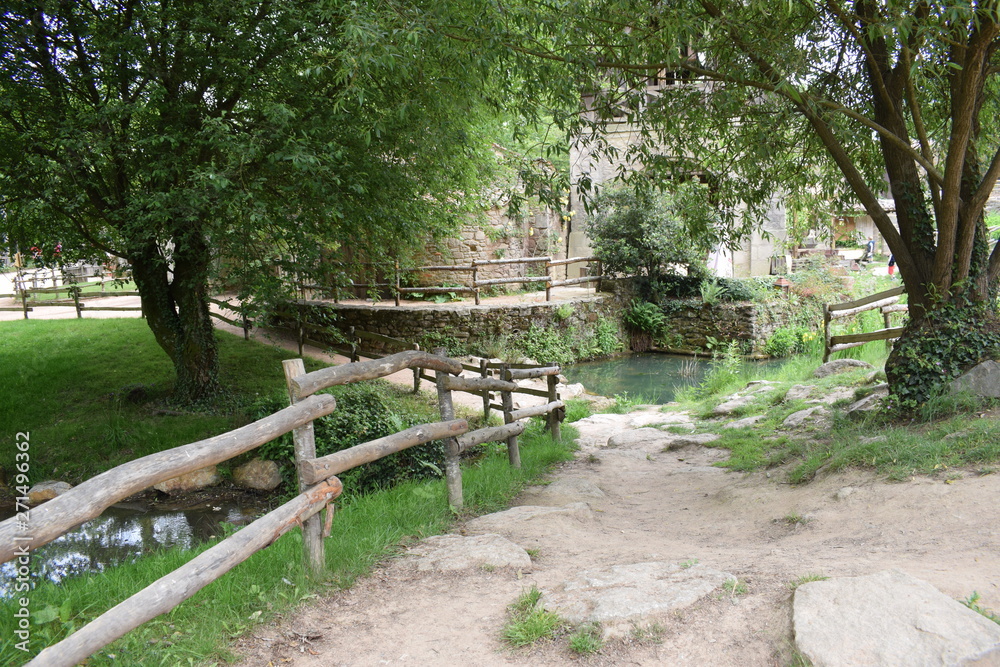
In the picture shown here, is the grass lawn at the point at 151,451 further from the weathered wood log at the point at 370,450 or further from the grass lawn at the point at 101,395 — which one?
the weathered wood log at the point at 370,450

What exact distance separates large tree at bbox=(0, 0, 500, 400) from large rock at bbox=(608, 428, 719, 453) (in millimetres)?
3991

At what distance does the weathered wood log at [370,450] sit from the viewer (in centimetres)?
348

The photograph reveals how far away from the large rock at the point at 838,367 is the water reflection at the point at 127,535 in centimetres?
806

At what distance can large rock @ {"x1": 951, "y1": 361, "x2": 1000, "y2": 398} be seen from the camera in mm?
5504

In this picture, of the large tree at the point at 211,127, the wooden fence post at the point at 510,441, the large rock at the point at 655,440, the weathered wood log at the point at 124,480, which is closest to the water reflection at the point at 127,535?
the large tree at the point at 211,127

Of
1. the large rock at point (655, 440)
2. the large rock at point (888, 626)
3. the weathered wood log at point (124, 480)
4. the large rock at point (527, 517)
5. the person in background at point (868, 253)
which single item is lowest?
the large rock at point (655, 440)

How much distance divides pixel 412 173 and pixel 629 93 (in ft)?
11.0

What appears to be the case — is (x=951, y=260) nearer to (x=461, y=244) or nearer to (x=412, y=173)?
(x=412, y=173)

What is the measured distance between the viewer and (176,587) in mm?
2631

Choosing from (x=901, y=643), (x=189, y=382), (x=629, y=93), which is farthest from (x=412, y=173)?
(x=901, y=643)

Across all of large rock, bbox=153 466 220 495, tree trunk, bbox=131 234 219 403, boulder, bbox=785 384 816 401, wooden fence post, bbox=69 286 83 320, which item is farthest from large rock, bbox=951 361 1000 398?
wooden fence post, bbox=69 286 83 320

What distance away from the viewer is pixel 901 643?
238cm

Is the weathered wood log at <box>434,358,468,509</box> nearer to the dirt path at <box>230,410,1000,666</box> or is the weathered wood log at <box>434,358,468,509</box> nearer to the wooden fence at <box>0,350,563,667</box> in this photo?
the wooden fence at <box>0,350,563,667</box>

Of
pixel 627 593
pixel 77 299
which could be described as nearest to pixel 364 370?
pixel 627 593
